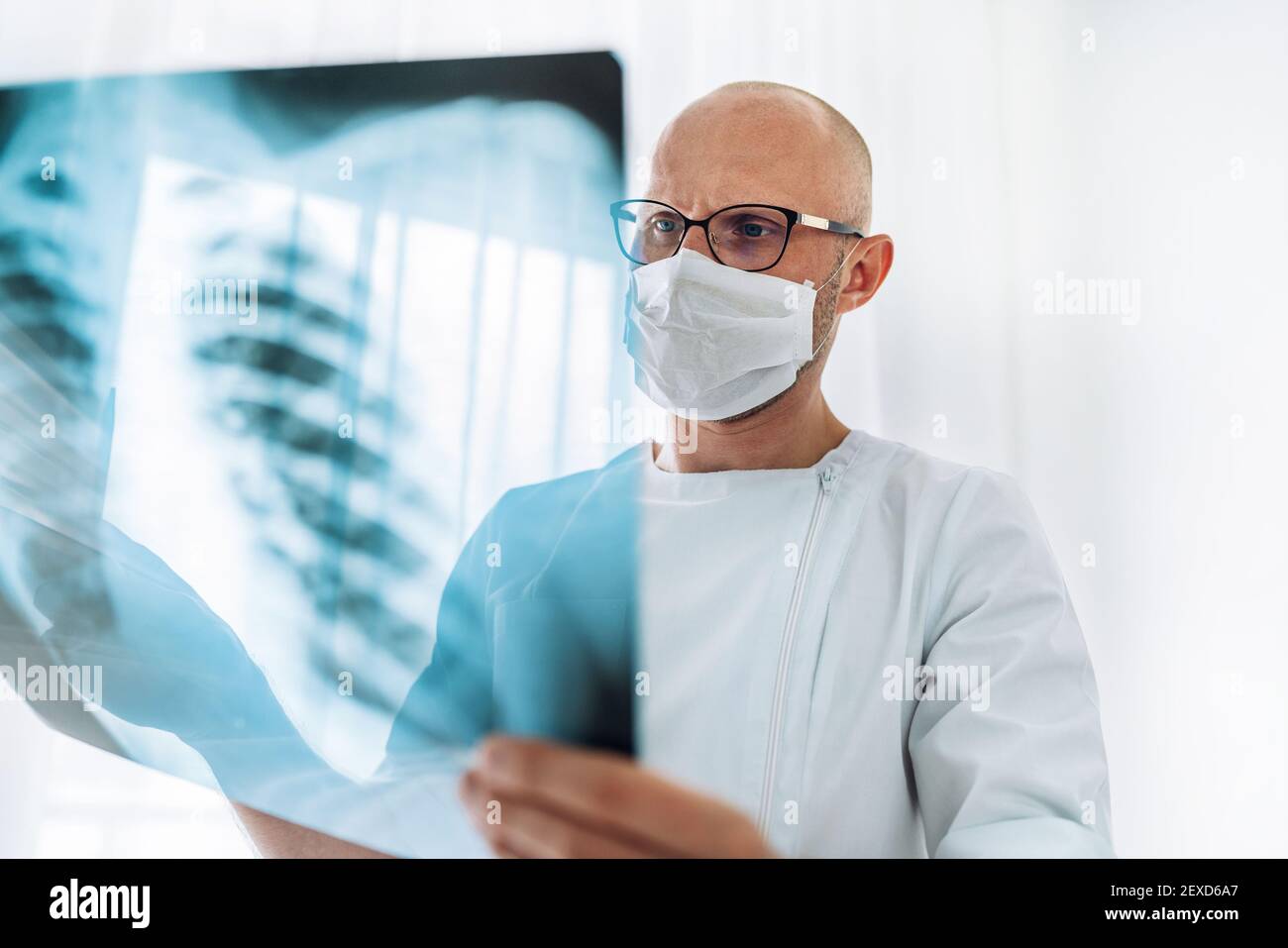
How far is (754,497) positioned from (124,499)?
689 millimetres

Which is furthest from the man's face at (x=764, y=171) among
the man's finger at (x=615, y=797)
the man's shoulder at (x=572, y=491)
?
the man's finger at (x=615, y=797)

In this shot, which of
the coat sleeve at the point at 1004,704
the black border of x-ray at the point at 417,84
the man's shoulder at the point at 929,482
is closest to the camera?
the coat sleeve at the point at 1004,704

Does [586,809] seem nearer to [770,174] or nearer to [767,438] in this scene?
[767,438]

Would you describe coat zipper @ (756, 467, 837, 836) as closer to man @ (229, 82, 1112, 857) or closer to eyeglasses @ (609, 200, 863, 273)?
man @ (229, 82, 1112, 857)

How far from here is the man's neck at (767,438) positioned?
0.95 meters

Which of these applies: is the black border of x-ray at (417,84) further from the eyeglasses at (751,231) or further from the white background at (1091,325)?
the eyeglasses at (751,231)

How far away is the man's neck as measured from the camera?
3.12ft

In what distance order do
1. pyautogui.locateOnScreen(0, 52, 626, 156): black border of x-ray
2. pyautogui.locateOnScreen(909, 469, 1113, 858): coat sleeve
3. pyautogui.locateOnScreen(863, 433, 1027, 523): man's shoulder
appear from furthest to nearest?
1. pyautogui.locateOnScreen(0, 52, 626, 156): black border of x-ray
2. pyautogui.locateOnScreen(863, 433, 1027, 523): man's shoulder
3. pyautogui.locateOnScreen(909, 469, 1113, 858): coat sleeve

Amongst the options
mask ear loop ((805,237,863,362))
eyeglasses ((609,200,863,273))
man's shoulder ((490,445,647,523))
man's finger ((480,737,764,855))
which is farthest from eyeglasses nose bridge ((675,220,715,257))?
man's finger ((480,737,764,855))

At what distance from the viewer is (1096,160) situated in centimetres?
99

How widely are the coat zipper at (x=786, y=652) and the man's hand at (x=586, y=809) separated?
0.09ft

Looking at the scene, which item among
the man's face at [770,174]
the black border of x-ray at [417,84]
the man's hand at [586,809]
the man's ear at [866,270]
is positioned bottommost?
the man's hand at [586,809]

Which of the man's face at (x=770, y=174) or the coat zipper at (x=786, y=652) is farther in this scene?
the man's face at (x=770, y=174)

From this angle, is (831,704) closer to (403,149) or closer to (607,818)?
(607,818)
